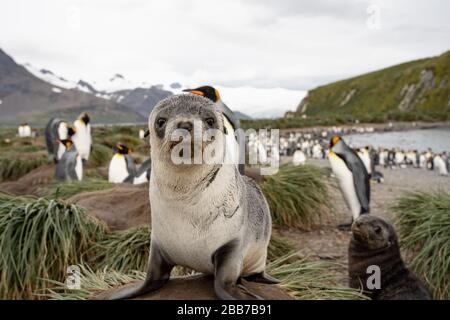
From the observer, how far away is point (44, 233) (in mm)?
4965

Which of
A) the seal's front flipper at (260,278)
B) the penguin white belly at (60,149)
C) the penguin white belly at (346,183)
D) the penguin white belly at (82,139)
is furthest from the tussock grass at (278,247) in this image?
the penguin white belly at (82,139)

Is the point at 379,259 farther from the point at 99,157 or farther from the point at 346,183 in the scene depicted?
the point at 99,157

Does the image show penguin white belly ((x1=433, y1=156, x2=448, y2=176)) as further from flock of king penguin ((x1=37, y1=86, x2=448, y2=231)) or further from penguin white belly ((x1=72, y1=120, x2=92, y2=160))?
penguin white belly ((x1=72, y1=120, x2=92, y2=160))

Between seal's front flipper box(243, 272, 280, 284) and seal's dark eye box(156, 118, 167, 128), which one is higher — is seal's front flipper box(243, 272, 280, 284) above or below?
below

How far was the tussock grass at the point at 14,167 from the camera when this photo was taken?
1301 cm

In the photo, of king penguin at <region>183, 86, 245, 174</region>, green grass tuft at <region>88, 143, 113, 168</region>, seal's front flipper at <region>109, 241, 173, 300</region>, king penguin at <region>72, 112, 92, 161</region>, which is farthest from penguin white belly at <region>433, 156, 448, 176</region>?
seal's front flipper at <region>109, 241, 173, 300</region>

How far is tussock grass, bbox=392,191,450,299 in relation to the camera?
5.18 meters

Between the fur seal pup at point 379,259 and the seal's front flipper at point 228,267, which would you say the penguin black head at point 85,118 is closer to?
the fur seal pup at point 379,259

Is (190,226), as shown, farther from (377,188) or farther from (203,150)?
(377,188)

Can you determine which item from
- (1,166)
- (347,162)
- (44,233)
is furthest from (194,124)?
(1,166)

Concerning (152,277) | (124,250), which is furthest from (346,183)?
(152,277)

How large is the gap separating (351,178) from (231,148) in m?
4.71

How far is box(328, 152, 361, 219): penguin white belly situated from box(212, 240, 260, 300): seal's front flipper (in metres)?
6.44

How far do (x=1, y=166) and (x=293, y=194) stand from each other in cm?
941
